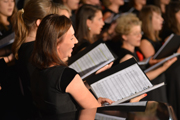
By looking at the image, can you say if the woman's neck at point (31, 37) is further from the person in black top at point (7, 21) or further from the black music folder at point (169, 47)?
the black music folder at point (169, 47)

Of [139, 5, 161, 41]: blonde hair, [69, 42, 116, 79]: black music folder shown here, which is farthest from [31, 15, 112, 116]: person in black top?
[139, 5, 161, 41]: blonde hair

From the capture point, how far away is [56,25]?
1433 mm

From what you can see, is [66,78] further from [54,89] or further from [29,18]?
[29,18]

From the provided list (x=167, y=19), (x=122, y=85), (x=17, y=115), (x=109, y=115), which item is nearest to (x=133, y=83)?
(x=122, y=85)

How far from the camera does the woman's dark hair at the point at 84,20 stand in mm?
2984

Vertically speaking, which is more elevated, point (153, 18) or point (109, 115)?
point (109, 115)

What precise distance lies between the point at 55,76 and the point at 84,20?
174cm

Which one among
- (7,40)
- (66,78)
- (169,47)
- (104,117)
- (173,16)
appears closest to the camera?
(104,117)

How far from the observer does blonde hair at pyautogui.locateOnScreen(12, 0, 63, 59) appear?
2061 millimetres

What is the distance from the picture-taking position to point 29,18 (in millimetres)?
2076

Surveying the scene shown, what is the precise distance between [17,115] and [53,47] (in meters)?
1.39

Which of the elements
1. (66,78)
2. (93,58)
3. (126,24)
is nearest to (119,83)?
(93,58)

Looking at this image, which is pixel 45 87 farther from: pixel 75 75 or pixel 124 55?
pixel 124 55

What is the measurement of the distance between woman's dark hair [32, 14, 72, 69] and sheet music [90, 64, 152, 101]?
1.60ft
